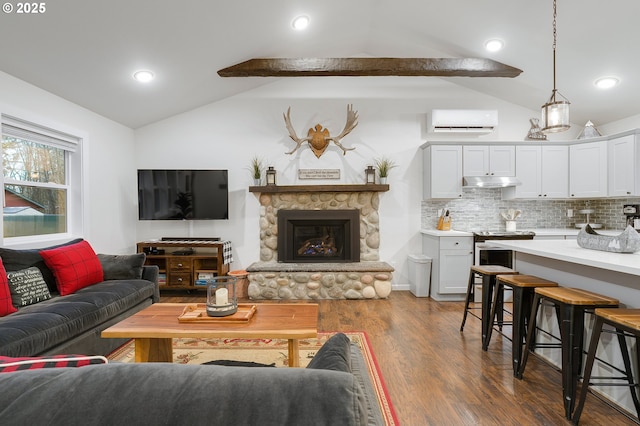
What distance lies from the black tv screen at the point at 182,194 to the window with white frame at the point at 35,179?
87 cm

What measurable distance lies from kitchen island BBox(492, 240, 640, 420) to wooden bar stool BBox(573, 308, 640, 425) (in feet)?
0.19

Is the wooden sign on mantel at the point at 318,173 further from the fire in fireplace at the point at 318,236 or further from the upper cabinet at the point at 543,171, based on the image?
the upper cabinet at the point at 543,171

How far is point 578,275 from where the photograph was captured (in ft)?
7.66

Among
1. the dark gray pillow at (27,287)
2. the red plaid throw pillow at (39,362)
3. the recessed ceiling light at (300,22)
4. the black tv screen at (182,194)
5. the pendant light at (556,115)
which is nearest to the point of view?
the red plaid throw pillow at (39,362)

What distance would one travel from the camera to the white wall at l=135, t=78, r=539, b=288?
4.82m

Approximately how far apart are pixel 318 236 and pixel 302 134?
1.51 m

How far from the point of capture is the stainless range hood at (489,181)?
4406 mm

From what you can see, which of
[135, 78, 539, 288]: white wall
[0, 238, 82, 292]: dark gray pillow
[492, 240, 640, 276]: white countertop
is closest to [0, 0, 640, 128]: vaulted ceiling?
[135, 78, 539, 288]: white wall

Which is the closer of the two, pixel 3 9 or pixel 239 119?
pixel 3 9

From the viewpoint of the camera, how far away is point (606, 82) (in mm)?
3732

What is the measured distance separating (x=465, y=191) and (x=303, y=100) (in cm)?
272

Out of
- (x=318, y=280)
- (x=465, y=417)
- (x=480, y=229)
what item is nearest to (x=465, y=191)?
(x=480, y=229)

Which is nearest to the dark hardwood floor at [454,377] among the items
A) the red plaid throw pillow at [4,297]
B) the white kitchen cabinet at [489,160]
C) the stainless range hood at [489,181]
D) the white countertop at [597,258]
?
the white countertop at [597,258]

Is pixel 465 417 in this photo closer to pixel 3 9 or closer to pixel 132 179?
pixel 3 9
